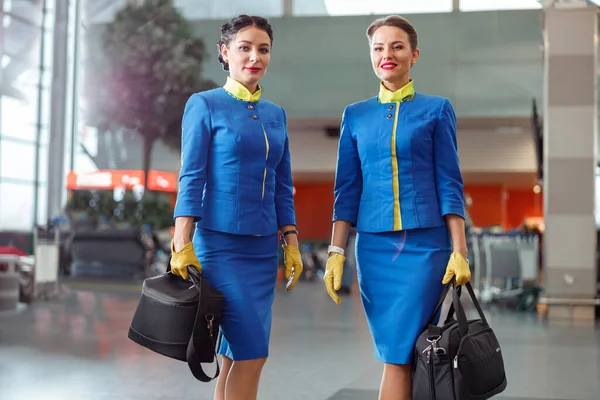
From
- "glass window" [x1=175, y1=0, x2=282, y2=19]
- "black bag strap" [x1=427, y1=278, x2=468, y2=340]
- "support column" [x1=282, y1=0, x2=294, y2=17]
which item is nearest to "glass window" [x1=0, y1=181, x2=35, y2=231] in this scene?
"glass window" [x1=175, y1=0, x2=282, y2=19]

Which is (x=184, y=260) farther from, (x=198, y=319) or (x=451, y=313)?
(x=451, y=313)

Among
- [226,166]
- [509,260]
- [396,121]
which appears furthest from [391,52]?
[509,260]

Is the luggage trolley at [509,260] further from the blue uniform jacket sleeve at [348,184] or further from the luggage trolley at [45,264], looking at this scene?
the blue uniform jacket sleeve at [348,184]

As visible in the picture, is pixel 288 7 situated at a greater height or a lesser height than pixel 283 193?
greater

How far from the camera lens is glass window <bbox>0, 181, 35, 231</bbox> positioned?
1977cm

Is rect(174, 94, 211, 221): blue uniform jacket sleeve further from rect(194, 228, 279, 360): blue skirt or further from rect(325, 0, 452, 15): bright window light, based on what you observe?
rect(325, 0, 452, 15): bright window light

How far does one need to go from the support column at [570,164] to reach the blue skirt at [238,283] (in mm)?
7311

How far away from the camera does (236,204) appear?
8.61 feet

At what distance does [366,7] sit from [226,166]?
19.2 m

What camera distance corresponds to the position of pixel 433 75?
20656mm

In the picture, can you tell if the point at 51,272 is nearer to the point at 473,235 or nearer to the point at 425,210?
the point at 473,235

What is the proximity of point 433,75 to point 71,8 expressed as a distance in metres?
9.92

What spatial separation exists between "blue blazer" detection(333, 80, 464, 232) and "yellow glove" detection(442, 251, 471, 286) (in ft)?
0.43

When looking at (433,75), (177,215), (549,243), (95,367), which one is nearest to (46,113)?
(433,75)
